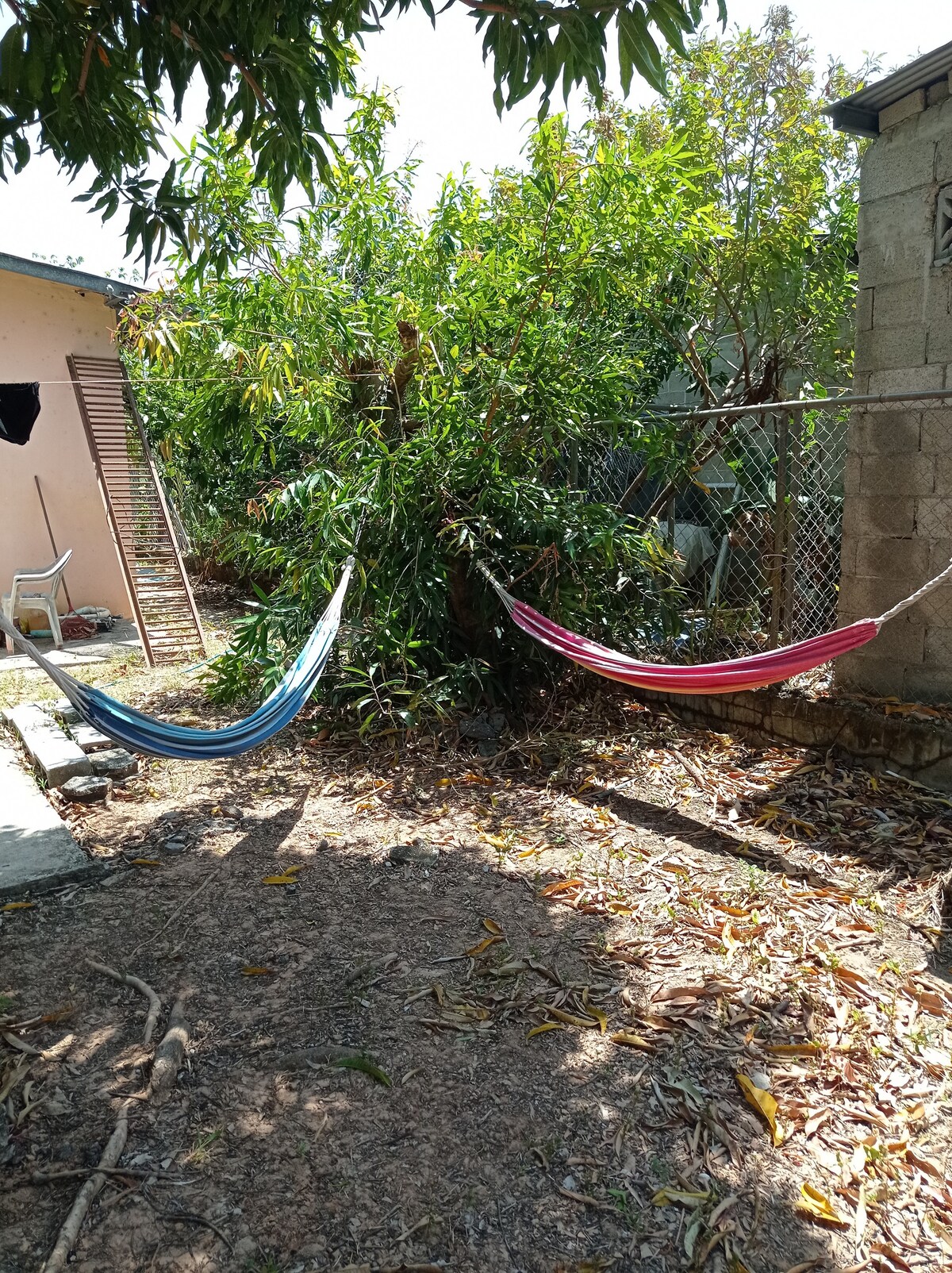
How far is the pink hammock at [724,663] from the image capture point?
109 inches

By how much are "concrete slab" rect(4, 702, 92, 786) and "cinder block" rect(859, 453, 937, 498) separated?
3.26 m

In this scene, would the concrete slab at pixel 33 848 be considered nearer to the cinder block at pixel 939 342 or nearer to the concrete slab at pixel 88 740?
the concrete slab at pixel 88 740

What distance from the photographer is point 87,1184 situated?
157 centimetres

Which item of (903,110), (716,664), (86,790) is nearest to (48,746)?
(86,790)

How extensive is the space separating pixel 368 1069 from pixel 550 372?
2.86 meters

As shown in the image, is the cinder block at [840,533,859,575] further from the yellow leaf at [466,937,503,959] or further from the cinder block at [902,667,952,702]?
the yellow leaf at [466,937,503,959]

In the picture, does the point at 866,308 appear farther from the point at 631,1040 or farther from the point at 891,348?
the point at 631,1040

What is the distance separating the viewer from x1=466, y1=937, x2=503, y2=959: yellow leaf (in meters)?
2.38

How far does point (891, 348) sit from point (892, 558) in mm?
760

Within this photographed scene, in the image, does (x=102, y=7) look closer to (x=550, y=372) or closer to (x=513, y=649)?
(x=550, y=372)

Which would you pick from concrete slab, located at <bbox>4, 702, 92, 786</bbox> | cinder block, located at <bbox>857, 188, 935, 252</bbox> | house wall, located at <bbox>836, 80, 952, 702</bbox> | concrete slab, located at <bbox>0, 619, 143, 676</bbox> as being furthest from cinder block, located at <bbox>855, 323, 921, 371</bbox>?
concrete slab, located at <bbox>0, 619, 143, 676</bbox>

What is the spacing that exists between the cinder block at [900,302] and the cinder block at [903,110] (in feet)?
1.78

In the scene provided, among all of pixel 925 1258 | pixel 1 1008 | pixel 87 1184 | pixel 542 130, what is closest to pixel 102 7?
pixel 542 130

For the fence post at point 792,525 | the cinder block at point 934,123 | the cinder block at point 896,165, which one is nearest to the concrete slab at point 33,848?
the fence post at point 792,525
